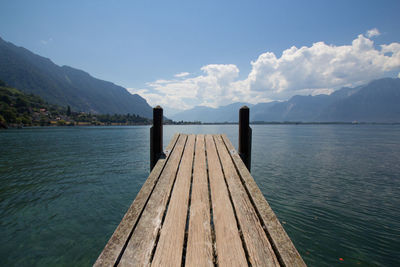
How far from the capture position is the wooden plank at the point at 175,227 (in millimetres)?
2656

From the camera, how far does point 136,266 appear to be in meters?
2.49

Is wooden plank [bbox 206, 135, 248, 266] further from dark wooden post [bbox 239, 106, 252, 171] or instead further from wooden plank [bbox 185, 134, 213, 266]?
dark wooden post [bbox 239, 106, 252, 171]

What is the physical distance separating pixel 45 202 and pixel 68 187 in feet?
9.66

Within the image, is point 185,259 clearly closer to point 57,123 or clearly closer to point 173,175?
point 173,175

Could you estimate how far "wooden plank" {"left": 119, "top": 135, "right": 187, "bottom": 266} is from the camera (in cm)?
262

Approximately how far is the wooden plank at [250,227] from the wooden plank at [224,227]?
12 centimetres

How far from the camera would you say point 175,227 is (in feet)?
10.7

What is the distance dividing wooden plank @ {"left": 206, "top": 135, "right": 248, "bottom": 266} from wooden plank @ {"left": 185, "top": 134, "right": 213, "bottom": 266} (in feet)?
0.47

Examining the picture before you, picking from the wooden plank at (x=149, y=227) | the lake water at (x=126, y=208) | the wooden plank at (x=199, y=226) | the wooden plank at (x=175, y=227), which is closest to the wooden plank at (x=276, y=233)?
the wooden plank at (x=199, y=226)

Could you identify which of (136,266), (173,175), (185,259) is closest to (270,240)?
(185,259)

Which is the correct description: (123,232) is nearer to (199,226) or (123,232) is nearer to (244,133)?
(199,226)

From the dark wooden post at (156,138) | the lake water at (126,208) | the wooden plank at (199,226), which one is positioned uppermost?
the dark wooden post at (156,138)

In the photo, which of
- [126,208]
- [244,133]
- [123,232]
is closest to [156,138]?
[244,133]

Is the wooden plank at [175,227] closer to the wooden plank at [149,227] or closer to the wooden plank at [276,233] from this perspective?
the wooden plank at [149,227]
